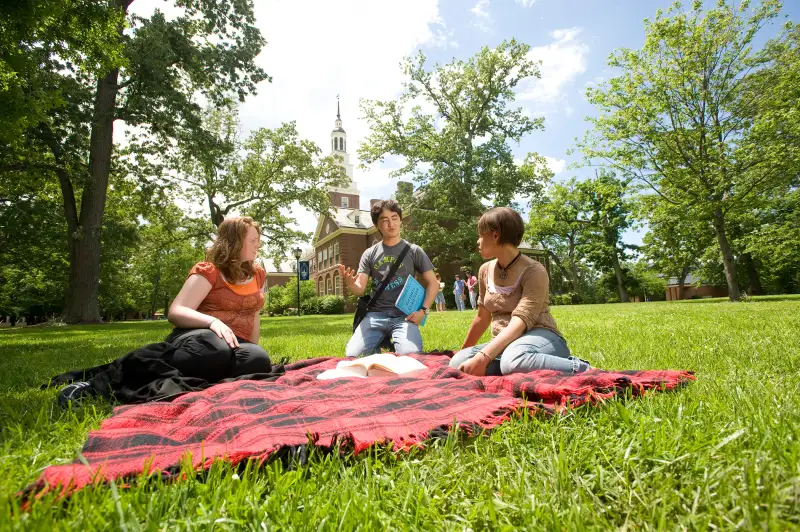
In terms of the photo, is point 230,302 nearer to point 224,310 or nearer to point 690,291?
point 224,310

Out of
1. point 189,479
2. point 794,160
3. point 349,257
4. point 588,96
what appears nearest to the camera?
point 189,479

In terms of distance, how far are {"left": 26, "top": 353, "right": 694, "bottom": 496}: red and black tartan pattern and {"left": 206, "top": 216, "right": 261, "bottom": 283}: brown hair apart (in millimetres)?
1158

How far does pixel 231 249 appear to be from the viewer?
3.57 metres

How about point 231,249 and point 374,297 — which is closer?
point 231,249

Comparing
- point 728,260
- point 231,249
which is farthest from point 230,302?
point 728,260

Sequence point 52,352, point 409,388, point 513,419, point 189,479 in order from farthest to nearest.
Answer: point 52,352 → point 409,388 → point 513,419 → point 189,479

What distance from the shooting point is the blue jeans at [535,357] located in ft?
9.29

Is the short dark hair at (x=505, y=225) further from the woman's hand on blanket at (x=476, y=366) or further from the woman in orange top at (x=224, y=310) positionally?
the woman in orange top at (x=224, y=310)

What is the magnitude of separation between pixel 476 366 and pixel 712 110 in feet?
67.4

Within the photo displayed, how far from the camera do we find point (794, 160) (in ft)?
50.4

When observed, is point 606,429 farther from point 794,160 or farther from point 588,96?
point 588,96

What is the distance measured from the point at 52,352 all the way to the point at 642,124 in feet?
68.2

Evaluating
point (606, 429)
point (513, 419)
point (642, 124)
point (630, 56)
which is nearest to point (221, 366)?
point (513, 419)

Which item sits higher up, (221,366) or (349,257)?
(349,257)
